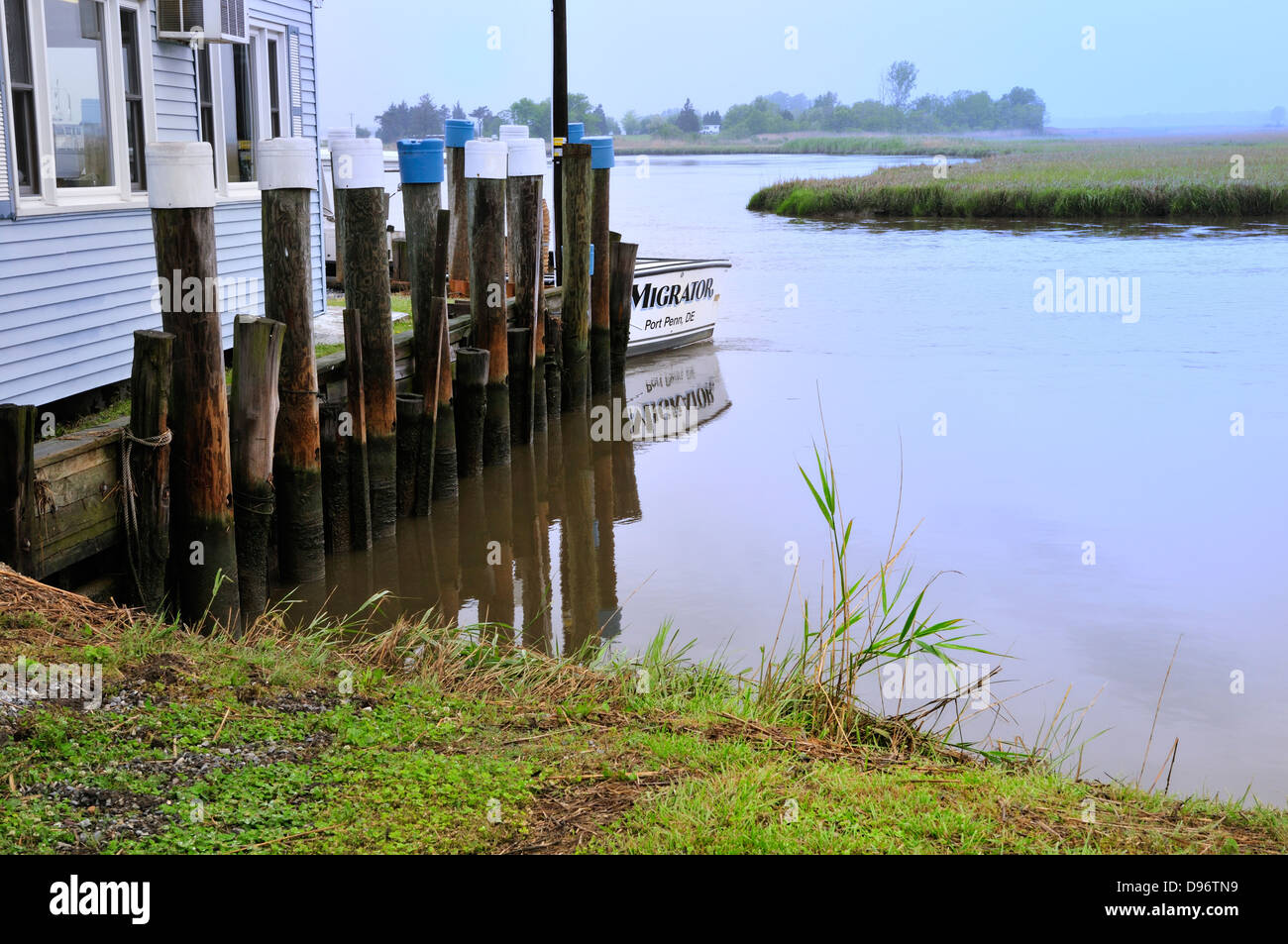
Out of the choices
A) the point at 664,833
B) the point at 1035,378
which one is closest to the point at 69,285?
the point at 664,833

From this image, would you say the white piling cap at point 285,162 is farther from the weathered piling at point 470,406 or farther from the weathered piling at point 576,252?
the weathered piling at point 576,252

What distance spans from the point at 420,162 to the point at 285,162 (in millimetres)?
2595

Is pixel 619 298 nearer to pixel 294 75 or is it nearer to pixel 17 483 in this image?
pixel 294 75

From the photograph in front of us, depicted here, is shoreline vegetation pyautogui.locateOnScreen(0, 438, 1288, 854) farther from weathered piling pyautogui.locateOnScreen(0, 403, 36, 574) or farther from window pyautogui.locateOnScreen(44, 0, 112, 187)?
window pyautogui.locateOnScreen(44, 0, 112, 187)

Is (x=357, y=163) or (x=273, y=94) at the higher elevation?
(x=273, y=94)

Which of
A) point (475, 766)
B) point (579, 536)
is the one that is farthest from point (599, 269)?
point (475, 766)

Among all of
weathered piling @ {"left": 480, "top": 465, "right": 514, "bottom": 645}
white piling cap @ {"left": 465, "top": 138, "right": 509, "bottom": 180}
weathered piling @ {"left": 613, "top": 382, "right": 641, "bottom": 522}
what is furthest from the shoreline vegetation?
white piling cap @ {"left": 465, "top": 138, "right": 509, "bottom": 180}

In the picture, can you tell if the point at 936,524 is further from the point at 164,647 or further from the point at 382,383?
the point at 164,647

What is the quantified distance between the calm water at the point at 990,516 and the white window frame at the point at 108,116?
366cm

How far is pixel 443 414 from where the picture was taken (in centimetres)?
1019

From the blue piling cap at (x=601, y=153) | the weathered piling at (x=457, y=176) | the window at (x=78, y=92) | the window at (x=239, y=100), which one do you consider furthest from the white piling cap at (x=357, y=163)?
the blue piling cap at (x=601, y=153)

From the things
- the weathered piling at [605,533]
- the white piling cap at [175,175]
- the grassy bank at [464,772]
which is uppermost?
the white piling cap at [175,175]

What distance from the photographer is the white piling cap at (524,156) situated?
38.8 ft
